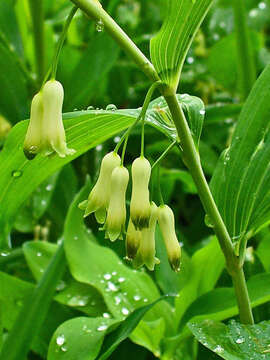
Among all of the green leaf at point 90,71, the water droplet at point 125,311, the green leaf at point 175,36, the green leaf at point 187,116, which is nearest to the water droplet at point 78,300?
the water droplet at point 125,311

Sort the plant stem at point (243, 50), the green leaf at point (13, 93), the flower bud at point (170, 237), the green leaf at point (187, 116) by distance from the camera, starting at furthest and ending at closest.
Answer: the plant stem at point (243, 50)
the green leaf at point (13, 93)
the green leaf at point (187, 116)
the flower bud at point (170, 237)

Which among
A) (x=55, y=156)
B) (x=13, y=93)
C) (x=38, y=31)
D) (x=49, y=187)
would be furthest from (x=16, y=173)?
(x=38, y=31)

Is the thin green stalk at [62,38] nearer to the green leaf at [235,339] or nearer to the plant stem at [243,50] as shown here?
the green leaf at [235,339]

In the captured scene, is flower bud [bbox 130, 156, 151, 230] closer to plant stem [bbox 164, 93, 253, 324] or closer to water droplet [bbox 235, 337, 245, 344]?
plant stem [bbox 164, 93, 253, 324]

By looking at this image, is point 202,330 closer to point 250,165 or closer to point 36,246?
point 250,165

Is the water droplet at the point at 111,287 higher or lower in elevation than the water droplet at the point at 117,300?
higher

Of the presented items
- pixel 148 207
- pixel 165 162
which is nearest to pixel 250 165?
pixel 148 207
